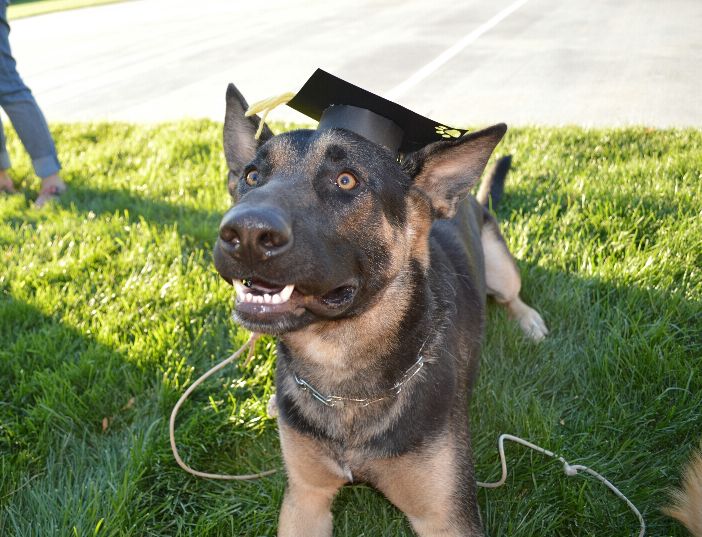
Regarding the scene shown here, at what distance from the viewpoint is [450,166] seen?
292 centimetres

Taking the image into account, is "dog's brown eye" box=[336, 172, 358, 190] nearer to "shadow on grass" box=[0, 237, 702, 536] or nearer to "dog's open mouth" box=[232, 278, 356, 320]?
"dog's open mouth" box=[232, 278, 356, 320]

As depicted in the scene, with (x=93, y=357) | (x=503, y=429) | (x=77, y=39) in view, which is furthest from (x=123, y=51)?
(x=503, y=429)

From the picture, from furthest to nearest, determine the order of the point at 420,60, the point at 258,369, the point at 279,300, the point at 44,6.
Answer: the point at 44,6 < the point at 420,60 < the point at 258,369 < the point at 279,300

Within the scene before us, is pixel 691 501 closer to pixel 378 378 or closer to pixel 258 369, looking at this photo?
pixel 378 378

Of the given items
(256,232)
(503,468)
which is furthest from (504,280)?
(256,232)

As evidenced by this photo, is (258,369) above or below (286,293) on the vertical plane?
below

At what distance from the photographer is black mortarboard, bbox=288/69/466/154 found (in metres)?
2.78

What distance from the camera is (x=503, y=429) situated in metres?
3.38

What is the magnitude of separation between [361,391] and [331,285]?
698 mm

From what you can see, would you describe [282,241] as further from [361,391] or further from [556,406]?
[556,406]

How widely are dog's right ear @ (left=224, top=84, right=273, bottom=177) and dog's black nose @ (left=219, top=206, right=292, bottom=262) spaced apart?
1.15 metres

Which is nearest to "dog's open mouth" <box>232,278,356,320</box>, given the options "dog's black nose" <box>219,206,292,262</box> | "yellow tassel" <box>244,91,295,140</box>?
"dog's black nose" <box>219,206,292,262</box>

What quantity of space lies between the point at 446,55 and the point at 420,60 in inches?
24.1

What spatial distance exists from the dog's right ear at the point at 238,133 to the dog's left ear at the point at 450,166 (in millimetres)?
834
